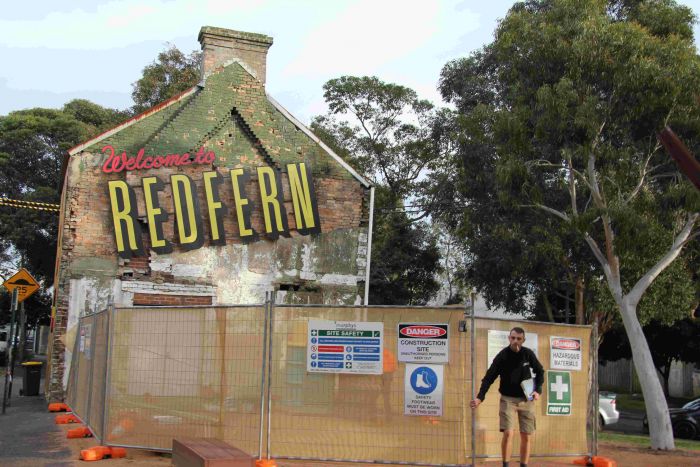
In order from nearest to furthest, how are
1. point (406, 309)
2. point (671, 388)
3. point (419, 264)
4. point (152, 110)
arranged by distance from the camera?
point (406, 309)
point (152, 110)
point (419, 264)
point (671, 388)

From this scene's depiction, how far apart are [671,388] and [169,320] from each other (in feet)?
140

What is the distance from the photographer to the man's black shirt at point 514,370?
912cm

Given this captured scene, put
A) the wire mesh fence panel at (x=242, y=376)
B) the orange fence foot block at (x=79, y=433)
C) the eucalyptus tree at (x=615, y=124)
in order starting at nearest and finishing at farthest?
the wire mesh fence panel at (x=242, y=376)
the orange fence foot block at (x=79, y=433)
the eucalyptus tree at (x=615, y=124)

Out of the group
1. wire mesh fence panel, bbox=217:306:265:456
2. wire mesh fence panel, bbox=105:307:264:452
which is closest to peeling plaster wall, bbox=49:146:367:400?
wire mesh fence panel, bbox=105:307:264:452

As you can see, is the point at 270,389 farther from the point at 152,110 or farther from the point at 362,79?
the point at 362,79

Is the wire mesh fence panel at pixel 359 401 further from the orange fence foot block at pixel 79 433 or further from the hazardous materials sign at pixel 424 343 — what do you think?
the orange fence foot block at pixel 79 433

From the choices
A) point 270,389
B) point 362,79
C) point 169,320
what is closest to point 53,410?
point 169,320

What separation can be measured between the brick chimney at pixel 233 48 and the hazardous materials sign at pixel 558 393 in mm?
13325

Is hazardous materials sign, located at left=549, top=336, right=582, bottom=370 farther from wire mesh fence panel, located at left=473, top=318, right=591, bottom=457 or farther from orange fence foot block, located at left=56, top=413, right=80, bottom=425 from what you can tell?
orange fence foot block, located at left=56, top=413, right=80, bottom=425

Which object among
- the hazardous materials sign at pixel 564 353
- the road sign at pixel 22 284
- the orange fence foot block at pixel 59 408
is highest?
the road sign at pixel 22 284

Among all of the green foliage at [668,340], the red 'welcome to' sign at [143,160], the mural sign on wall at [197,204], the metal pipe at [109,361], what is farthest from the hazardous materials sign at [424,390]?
the green foliage at [668,340]

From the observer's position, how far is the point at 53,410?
56.3 ft

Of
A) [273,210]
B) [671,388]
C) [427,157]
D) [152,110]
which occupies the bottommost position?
[671,388]

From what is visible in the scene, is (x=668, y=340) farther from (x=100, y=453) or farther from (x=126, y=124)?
(x=100, y=453)
